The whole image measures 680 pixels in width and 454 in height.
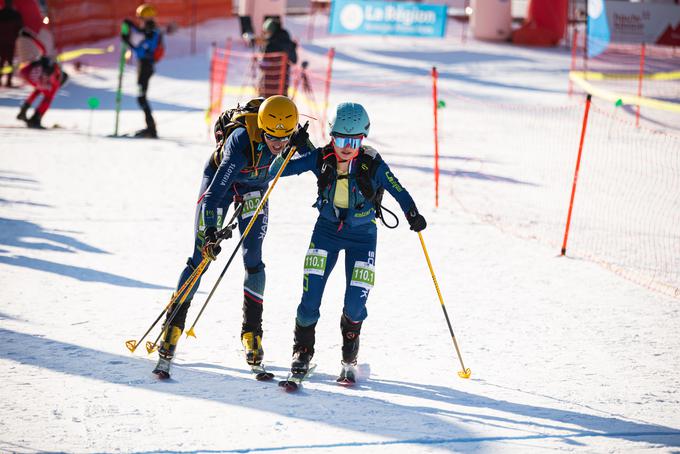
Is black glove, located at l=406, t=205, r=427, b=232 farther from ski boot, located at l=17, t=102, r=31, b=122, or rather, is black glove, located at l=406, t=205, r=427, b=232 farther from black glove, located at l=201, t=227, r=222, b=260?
ski boot, located at l=17, t=102, r=31, b=122

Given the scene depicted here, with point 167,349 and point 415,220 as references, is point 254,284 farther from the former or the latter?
point 415,220

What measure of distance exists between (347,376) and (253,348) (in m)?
0.73

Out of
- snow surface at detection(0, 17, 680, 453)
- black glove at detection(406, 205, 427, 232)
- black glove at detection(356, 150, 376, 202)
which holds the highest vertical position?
black glove at detection(356, 150, 376, 202)

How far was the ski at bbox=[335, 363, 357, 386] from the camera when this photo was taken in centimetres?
638

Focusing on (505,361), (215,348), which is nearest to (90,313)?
(215,348)

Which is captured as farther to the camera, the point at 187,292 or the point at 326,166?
the point at 187,292

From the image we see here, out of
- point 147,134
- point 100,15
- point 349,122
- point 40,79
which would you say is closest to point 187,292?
point 349,122

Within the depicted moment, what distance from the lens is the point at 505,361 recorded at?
6.94 metres

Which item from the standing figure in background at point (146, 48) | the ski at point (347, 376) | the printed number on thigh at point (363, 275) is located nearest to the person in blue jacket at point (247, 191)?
the ski at point (347, 376)

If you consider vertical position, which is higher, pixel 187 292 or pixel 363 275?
pixel 363 275

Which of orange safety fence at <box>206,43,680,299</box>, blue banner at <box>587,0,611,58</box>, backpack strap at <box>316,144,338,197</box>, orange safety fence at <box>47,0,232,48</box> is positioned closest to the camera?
backpack strap at <box>316,144,338,197</box>

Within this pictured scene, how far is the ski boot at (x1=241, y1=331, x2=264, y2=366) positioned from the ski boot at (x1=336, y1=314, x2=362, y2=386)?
2.00 ft

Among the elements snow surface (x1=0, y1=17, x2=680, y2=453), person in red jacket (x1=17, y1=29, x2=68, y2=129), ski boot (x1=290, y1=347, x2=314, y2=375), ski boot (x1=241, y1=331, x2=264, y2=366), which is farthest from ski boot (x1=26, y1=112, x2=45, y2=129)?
ski boot (x1=290, y1=347, x2=314, y2=375)

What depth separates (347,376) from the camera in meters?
6.40
